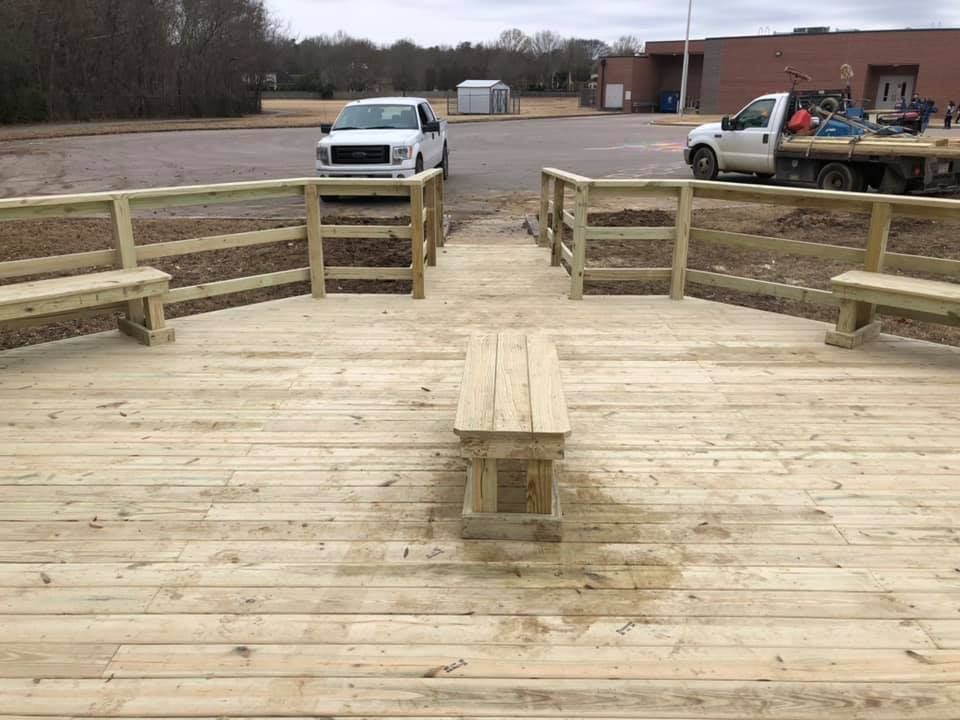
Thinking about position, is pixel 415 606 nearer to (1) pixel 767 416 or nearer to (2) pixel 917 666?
(2) pixel 917 666

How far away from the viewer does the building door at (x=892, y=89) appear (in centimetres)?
4570

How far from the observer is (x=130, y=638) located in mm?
2547

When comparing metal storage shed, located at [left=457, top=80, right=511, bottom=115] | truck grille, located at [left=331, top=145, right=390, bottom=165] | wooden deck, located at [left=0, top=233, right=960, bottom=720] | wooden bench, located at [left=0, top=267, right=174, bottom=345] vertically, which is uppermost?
metal storage shed, located at [left=457, top=80, right=511, bottom=115]

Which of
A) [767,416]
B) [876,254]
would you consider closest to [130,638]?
[767,416]

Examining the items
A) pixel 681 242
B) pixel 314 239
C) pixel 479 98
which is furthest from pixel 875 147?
pixel 479 98

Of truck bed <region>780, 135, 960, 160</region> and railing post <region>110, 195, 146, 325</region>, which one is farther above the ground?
truck bed <region>780, 135, 960, 160</region>

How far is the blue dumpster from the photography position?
59.7 meters

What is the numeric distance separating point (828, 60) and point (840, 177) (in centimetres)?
3872

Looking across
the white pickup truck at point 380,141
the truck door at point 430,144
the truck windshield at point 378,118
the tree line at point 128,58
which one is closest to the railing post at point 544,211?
the white pickup truck at point 380,141

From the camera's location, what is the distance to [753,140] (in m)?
15.3

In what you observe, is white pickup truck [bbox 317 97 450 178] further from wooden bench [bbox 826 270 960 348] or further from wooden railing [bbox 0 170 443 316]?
wooden bench [bbox 826 270 960 348]

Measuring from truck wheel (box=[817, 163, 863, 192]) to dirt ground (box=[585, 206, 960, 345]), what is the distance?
3.56 feet

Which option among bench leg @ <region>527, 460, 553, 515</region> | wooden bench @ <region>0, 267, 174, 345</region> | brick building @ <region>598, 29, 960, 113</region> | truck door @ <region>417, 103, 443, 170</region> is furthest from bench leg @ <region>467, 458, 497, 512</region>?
brick building @ <region>598, 29, 960, 113</region>

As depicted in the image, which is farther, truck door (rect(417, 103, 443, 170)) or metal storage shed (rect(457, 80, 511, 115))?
metal storage shed (rect(457, 80, 511, 115))
